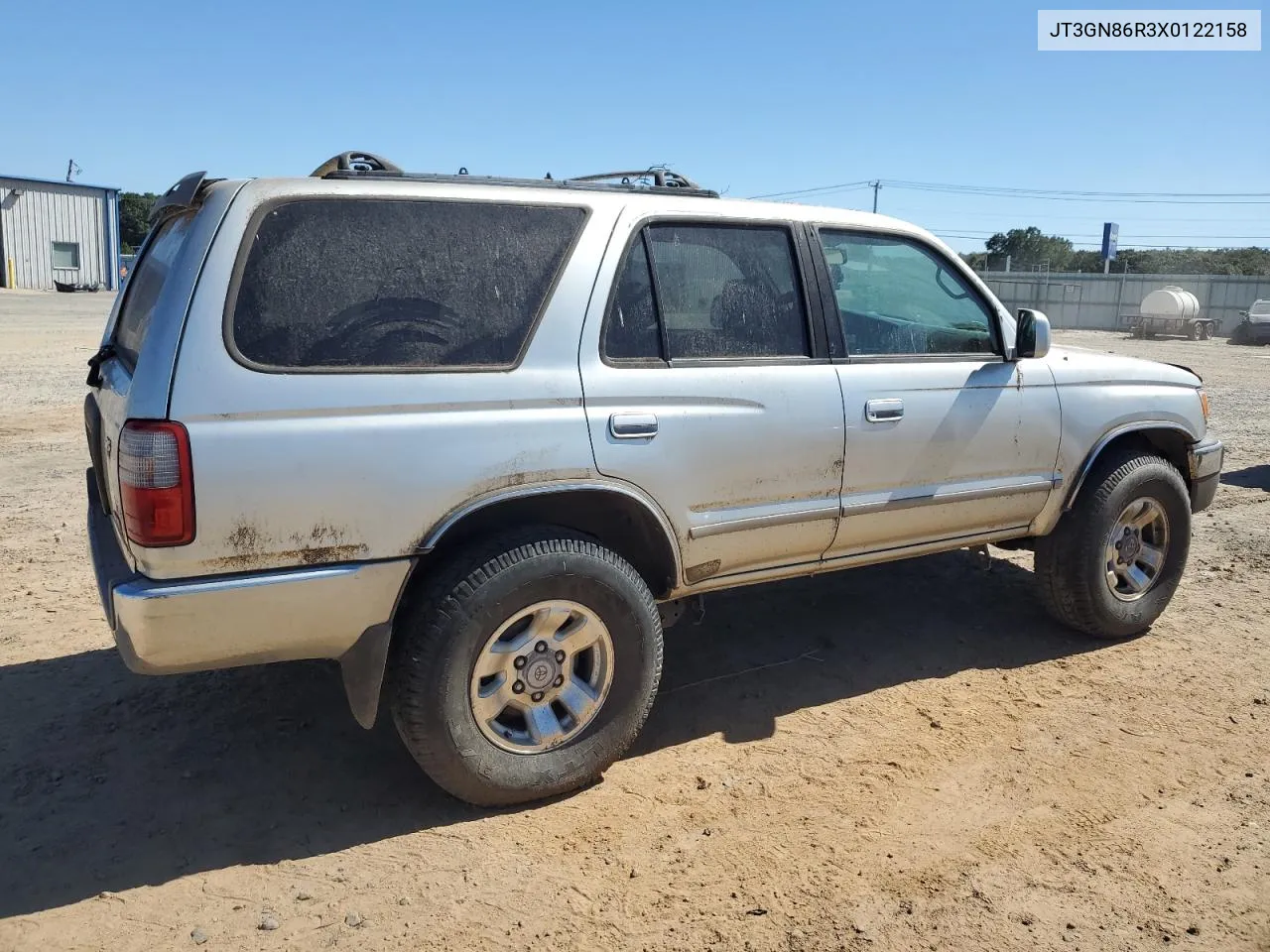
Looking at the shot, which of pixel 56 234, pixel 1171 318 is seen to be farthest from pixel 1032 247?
pixel 56 234

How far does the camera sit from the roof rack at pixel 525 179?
3277mm

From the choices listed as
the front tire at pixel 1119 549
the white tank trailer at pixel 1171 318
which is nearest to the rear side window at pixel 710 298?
the front tire at pixel 1119 549

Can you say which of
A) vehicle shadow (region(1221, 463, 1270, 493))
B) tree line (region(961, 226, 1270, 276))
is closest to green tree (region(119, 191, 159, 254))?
tree line (region(961, 226, 1270, 276))

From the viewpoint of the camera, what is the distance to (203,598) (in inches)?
110

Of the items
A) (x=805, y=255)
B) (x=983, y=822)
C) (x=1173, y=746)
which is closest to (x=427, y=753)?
(x=983, y=822)

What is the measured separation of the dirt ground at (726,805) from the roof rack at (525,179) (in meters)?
2.04

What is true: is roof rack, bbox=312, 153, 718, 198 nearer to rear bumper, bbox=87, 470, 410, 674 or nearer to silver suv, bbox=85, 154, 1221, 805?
silver suv, bbox=85, 154, 1221, 805

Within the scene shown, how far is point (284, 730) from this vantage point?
12.6 ft

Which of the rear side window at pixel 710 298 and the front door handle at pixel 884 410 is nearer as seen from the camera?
the rear side window at pixel 710 298

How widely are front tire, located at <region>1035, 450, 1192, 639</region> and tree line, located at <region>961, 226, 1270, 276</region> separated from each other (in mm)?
41537

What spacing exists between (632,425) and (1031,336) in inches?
78.4

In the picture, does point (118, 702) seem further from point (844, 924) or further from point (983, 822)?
point (983, 822)

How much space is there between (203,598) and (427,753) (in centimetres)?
83

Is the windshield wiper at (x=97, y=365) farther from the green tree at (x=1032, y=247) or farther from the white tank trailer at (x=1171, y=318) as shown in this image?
the green tree at (x=1032, y=247)
